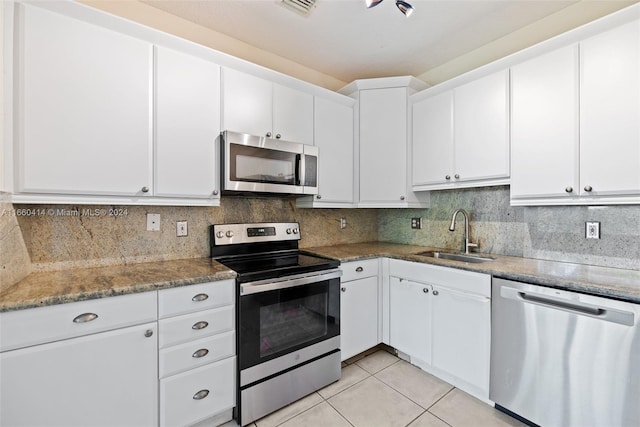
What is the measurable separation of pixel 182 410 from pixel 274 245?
1201 millimetres

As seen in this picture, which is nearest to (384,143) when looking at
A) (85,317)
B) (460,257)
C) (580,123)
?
(460,257)

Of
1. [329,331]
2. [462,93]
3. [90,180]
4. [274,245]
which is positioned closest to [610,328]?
[329,331]

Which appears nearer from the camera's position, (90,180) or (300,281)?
(90,180)

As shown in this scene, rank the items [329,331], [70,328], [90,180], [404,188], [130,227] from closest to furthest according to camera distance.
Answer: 1. [70,328]
2. [90,180]
3. [130,227]
4. [329,331]
5. [404,188]

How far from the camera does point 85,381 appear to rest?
1.22 meters

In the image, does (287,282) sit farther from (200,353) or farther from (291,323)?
(200,353)

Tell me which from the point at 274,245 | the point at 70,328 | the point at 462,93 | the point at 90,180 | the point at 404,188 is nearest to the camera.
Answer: the point at 70,328

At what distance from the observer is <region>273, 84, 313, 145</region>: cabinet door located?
2098 mm

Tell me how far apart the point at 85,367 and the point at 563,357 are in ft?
7.51

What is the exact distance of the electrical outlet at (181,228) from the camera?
197 centimetres

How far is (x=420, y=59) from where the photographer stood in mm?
2551

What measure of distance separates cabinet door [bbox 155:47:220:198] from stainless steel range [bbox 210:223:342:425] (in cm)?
45

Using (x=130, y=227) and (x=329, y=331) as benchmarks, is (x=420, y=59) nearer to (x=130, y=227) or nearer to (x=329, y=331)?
(x=329, y=331)

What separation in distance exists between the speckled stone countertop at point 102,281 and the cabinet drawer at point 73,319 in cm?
3
